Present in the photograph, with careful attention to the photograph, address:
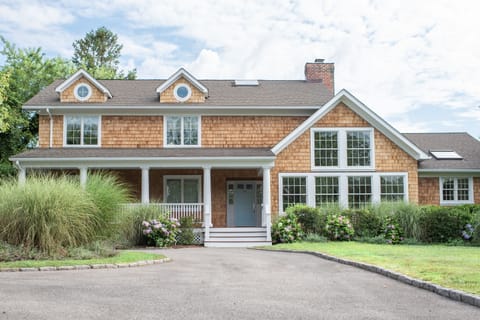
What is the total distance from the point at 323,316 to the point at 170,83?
18.2 m

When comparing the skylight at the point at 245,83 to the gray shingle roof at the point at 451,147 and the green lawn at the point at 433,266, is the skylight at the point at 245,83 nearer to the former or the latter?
the gray shingle roof at the point at 451,147

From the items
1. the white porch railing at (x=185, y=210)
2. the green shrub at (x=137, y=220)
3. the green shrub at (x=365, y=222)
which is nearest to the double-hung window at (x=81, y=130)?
the white porch railing at (x=185, y=210)

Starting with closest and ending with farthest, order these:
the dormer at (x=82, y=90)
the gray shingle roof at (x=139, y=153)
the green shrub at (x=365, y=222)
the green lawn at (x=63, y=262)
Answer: the green lawn at (x=63, y=262), the green shrub at (x=365, y=222), the gray shingle roof at (x=139, y=153), the dormer at (x=82, y=90)

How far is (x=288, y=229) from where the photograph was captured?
19516mm

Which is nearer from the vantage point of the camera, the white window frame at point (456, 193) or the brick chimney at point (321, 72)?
the white window frame at point (456, 193)

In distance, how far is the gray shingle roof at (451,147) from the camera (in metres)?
24.1

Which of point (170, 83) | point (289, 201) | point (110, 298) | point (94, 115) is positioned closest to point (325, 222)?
point (289, 201)

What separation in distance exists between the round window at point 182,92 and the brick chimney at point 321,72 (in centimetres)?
740

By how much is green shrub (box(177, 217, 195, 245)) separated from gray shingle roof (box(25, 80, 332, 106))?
576 centimetres

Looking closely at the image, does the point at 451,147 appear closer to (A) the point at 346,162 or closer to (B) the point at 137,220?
(A) the point at 346,162

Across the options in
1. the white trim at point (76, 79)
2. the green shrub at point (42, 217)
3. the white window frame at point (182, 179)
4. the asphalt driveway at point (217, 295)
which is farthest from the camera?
the white window frame at point (182, 179)

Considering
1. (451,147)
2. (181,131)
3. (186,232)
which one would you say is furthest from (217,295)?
(451,147)

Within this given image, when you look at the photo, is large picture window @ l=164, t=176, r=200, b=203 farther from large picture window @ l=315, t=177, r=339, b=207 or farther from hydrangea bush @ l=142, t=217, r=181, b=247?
large picture window @ l=315, t=177, r=339, b=207

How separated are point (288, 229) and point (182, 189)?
6.28 m
